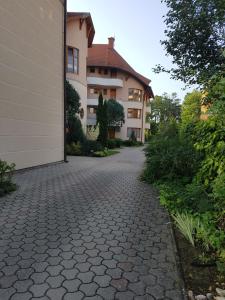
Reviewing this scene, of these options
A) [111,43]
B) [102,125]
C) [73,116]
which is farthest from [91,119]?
[73,116]

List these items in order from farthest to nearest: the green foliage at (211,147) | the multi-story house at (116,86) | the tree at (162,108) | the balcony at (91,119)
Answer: the tree at (162,108)
the multi-story house at (116,86)
the balcony at (91,119)
the green foliage at (211,147)

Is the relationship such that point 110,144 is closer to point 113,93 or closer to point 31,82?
point 113,93

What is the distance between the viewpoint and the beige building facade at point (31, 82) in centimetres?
955

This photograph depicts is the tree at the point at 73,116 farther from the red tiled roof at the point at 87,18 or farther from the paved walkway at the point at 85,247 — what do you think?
the paved walkway at the point at 85,247

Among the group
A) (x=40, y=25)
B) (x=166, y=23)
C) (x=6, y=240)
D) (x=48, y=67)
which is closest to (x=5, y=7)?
(x=40, y=25)

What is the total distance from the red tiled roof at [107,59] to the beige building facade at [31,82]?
83.0ft

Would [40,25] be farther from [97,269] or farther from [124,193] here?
[97,269]

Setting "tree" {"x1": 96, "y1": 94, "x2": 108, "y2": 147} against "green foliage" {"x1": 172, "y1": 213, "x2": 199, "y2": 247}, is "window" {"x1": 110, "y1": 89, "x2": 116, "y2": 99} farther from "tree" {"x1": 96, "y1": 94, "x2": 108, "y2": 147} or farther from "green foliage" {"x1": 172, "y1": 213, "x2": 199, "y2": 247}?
"green foliage" {"x1": 172, "y1": 213, "x2": 199, "y2": 247}

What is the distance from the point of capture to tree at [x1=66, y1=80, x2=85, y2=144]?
19016 mm

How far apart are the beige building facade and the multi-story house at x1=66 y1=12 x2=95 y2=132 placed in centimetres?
597

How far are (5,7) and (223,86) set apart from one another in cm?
840

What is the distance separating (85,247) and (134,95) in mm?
39899

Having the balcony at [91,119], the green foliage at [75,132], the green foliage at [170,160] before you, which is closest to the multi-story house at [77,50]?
the green foliage at [75,132]

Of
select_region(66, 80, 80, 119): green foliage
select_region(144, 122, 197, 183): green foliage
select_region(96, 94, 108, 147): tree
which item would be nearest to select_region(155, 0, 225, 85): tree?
select_region(144, 122, 197, 183): green foliage
